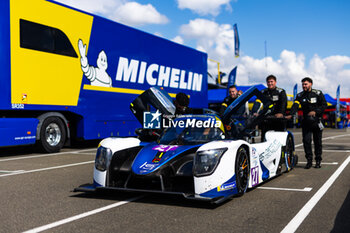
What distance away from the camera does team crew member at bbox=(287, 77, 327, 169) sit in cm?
868

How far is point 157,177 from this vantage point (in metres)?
5.20

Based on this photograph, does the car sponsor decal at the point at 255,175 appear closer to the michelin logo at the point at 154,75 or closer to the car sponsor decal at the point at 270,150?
the car sponsor decal at the point at 270,150

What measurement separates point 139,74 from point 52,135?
425 cm

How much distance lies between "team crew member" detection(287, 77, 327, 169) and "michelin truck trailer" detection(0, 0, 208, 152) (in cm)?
672

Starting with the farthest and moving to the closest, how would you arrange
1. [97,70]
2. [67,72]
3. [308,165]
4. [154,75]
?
[154,75] < [97,70] < [67,72] < [308,165]

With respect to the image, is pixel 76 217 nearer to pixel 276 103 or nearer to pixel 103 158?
pixel 103 158

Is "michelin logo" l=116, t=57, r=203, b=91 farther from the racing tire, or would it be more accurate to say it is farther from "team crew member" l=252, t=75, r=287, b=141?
the racing tire

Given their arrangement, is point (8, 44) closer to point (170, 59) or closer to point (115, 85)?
point (115, 85)

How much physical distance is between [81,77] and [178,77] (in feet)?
18.5

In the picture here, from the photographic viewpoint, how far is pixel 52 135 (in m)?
12.3

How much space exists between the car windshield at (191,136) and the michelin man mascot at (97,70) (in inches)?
281

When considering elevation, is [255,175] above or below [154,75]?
below

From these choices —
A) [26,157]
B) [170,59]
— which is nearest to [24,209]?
[26,157]

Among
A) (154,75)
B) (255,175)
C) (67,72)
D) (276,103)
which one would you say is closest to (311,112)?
(276,103)
